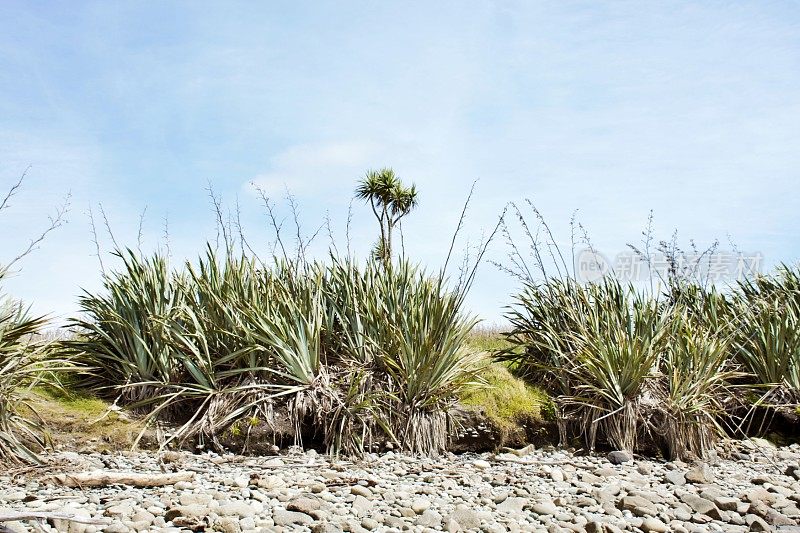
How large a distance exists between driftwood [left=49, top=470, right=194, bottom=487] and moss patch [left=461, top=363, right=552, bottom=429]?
3269 mm

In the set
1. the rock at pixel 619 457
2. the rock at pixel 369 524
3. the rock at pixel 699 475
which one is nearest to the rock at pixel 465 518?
the rock at pixel 369 524

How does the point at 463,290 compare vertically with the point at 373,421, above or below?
above

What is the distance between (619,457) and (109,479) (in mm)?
4380

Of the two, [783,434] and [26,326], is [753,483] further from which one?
[26,326]

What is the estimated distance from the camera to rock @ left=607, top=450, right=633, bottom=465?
6.61 metres

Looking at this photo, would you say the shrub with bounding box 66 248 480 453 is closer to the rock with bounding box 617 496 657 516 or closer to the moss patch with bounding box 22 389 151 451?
the moss patch with bounding box 22 389 151 451

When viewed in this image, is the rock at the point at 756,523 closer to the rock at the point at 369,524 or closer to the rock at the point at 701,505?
the rock at the point at 701,505

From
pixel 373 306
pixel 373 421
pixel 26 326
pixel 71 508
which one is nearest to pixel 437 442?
pixel 373 421

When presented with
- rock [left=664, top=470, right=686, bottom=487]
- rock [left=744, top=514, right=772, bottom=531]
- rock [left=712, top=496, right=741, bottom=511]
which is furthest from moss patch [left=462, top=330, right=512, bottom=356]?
rock [left=744, top=514, right=772, bottom=531]

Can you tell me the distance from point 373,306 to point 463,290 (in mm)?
898

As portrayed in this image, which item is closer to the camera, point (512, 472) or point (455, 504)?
point (455, 504)

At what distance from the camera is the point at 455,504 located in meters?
4.91

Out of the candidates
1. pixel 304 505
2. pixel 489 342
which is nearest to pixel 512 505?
pixel 304 505

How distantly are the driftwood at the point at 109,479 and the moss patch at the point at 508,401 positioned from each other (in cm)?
327
